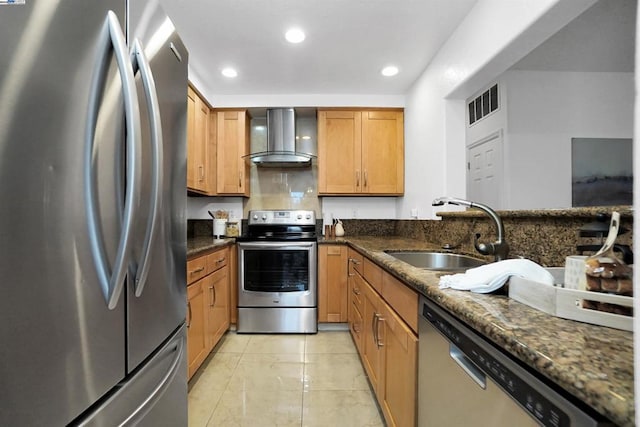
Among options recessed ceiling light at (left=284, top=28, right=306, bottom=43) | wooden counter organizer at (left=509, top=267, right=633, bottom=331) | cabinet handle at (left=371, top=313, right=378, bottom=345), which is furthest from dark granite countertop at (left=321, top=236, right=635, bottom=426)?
recessed ceiling light at (left=284, top=28, right=306, bottom=43)

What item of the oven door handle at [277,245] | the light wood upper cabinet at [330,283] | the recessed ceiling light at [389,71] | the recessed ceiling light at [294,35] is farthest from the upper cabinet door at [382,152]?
the recessed ceiling light at [294,35]

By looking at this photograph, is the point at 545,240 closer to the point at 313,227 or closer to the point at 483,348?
the point at 483,348

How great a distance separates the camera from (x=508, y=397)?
1.94ft

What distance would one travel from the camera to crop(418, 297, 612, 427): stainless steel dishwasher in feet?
1.62

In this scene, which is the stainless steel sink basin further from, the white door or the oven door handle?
the white door

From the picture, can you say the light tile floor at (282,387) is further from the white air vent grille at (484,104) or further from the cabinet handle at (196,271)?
the white air vent grille at (484,104)

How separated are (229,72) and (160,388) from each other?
8.49 feet

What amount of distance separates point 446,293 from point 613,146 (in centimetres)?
356

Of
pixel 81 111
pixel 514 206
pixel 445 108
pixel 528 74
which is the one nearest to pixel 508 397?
pixel 81 111

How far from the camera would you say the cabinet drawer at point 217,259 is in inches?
90.3

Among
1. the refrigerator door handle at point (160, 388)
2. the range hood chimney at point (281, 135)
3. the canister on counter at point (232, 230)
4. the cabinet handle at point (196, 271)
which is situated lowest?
the refrigerator door handle at point (160, 388)

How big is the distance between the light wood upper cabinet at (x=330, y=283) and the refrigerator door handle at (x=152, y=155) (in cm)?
216

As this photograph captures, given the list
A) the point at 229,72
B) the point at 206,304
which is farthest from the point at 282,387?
the point at 229,72

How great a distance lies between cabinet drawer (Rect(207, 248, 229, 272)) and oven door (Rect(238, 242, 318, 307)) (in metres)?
0.16
